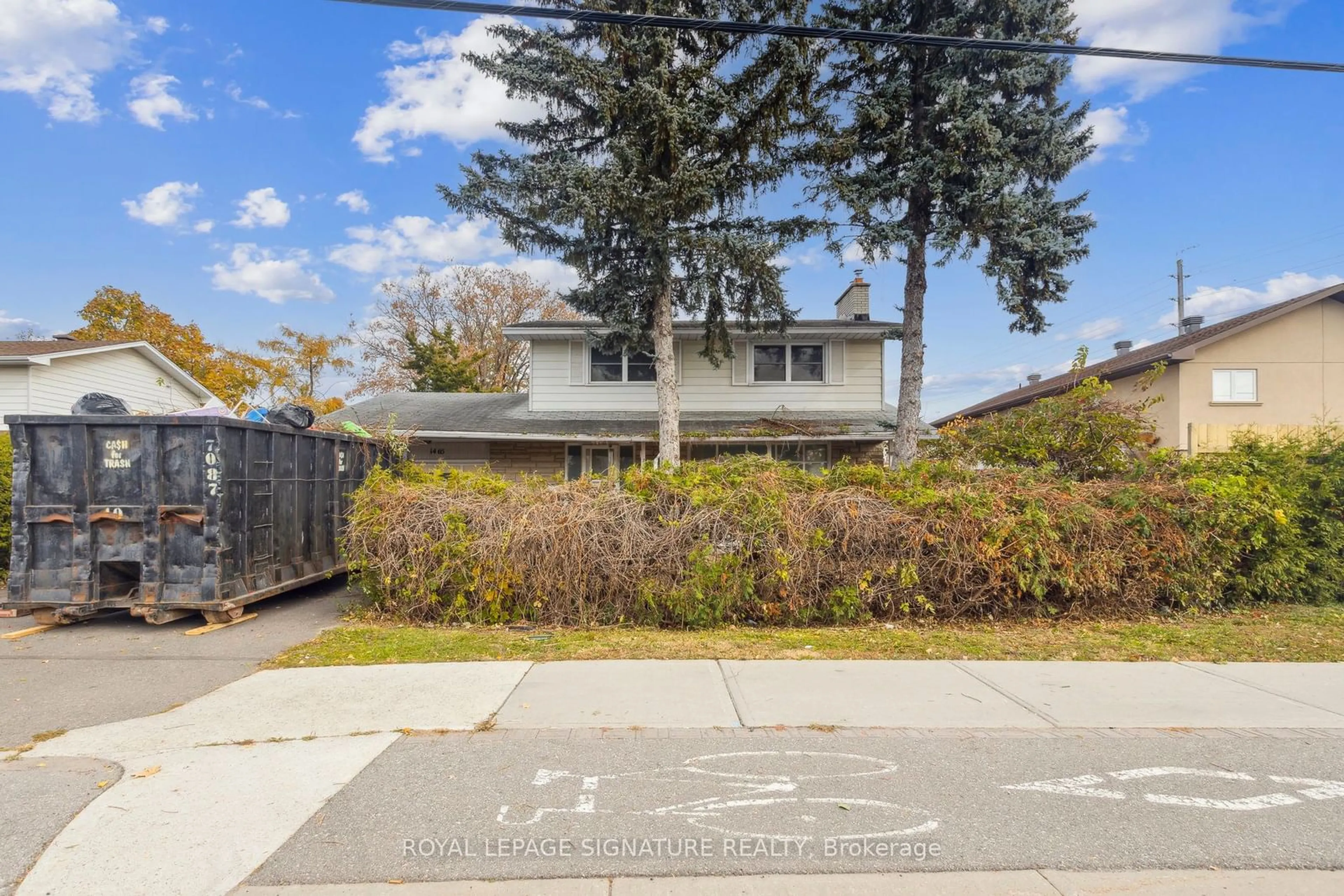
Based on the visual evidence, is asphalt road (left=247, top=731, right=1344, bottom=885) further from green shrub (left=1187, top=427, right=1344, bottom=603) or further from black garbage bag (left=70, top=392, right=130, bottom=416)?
black garbage bag (left=70, top=392, right=130, bottom=416)

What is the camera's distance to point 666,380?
13.6 m

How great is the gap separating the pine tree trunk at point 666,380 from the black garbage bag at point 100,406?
832 centimetres

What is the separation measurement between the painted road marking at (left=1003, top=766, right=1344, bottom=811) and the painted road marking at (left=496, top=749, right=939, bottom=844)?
0.79 m

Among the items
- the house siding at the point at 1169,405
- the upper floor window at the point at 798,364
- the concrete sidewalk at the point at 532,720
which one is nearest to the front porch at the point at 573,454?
the upper floor window at the point at 798,364

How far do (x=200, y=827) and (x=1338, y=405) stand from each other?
28.1m

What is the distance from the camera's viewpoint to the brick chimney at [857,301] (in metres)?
17.7

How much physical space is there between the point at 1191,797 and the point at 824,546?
3.80 m

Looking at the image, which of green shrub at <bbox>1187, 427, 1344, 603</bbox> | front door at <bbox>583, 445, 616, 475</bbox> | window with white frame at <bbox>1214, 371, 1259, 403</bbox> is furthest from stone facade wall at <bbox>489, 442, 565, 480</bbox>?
window with white frame at <bbox>1214, 371, 1259, 403</bbox>

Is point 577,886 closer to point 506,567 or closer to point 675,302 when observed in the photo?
point 506,567

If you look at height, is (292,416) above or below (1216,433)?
below

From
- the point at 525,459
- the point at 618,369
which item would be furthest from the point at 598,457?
the point at 618,369

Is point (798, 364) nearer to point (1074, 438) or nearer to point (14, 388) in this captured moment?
point (1074, 438)

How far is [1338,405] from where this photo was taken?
2005cm

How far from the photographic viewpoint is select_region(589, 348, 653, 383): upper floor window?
16.6m
